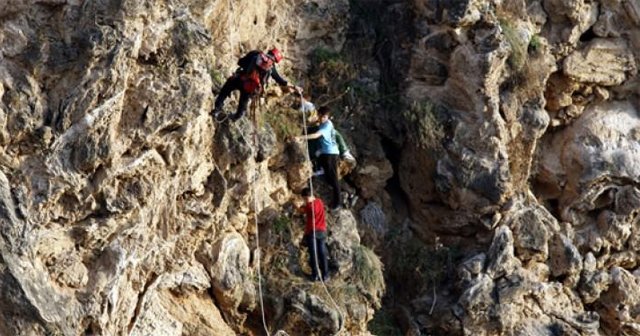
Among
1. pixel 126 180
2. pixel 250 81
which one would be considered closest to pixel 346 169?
pixel 250 81

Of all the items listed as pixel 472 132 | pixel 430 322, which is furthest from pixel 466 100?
pixel 430 322

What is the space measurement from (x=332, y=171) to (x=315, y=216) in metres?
0.91

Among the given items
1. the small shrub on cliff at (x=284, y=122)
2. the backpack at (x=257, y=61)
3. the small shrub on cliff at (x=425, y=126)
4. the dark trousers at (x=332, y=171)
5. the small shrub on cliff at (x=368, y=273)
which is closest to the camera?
the backpack at (x=257, y=61)

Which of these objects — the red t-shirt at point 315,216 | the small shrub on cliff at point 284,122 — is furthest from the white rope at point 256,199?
the red t-shirt at point 315,216

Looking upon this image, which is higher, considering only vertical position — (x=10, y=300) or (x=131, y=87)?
(x=131, y=87)

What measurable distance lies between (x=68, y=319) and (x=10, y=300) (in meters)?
0.65

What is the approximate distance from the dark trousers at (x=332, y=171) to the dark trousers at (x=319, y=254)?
82 cm

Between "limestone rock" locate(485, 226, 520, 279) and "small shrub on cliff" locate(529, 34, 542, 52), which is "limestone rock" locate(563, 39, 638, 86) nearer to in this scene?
"small shrub on cliff" locate(529, 34, 542, 52)

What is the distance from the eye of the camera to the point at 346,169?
16.8m

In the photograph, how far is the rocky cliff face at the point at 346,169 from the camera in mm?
13500

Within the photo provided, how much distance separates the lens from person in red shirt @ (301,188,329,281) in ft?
50.0

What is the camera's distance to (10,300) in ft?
42.2

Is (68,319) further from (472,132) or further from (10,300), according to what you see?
(472,132)

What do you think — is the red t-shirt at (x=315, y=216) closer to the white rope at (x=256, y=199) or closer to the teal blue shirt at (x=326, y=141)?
the white rope at (x=256, y=199)
